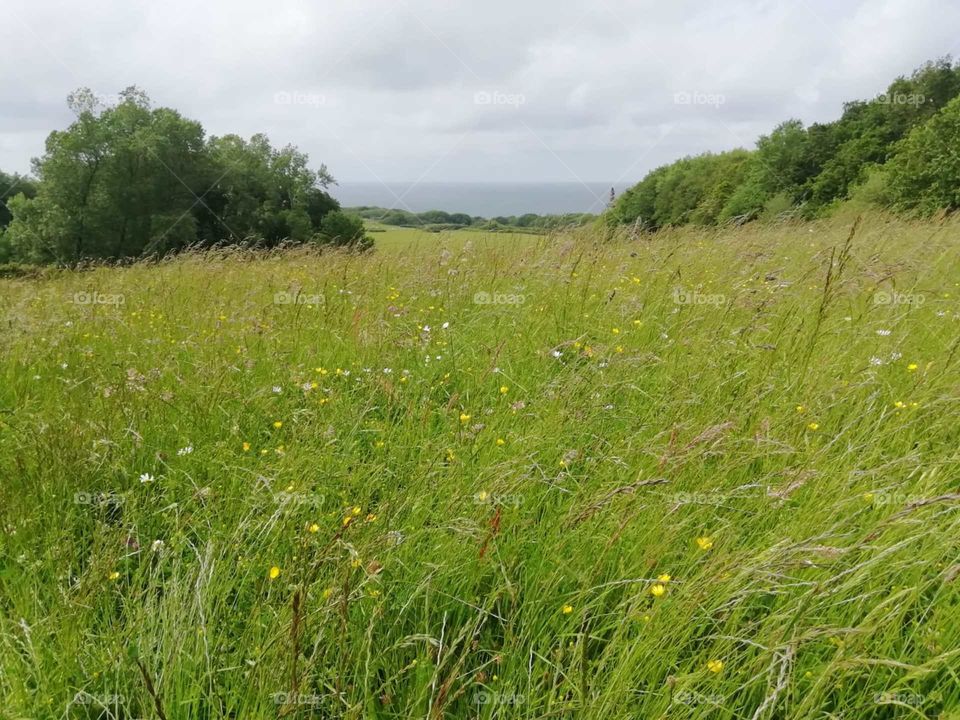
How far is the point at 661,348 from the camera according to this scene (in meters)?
2.90

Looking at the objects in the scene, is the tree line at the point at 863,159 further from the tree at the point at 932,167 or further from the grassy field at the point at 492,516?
the grassy field at the point at 492,516

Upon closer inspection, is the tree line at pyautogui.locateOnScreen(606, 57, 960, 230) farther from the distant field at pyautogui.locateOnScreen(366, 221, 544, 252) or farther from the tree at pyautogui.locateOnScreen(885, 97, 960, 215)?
the distant field at pyautogui.locateOnScreen(366, 221, 544, 252)

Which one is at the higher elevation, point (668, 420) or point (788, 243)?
point (788, 243)

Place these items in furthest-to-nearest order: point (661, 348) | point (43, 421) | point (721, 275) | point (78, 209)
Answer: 1. point (78, 209)
2. point (721, 275)
3. point (661, 348)
4. point (43, 421)

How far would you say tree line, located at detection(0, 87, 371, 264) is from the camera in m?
28.9

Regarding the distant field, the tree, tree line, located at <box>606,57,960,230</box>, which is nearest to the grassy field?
the distant field

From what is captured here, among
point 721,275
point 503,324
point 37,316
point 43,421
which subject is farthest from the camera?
point 721,275

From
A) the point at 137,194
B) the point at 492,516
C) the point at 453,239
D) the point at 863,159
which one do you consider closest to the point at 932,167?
the point at 863,159

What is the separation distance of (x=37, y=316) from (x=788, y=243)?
6712 millimetres

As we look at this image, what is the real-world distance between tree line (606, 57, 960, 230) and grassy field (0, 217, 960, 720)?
900 inches

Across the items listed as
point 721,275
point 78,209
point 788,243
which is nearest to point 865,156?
point 788,243

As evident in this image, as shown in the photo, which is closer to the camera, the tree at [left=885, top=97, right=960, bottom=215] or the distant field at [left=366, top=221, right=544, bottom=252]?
the distant field at [left=366, top=221, right=544, bottom=252]

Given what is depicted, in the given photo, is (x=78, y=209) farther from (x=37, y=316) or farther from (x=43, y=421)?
(x=43, y=421)

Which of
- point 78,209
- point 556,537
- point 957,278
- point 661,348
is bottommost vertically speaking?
point 556,537
